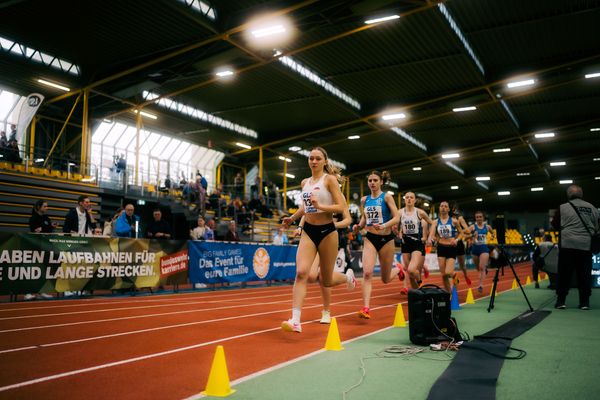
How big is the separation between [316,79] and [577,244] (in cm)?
1734

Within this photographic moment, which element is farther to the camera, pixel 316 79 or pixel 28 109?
pixel 316 79

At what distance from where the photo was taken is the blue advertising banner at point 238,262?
13.9 metres

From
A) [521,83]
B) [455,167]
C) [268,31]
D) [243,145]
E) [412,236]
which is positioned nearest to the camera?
[412,236]

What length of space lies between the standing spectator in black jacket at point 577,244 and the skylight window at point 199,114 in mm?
21079

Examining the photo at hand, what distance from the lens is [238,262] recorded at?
15.2 meters

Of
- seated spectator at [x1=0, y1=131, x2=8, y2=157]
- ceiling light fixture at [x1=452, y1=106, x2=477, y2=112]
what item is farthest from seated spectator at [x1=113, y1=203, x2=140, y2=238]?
ceiling light fixture at [x1=452, y1=106, x2=477, y2=112]

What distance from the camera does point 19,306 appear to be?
9297 mm

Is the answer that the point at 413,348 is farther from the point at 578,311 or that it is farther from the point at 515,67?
the point at 515,67

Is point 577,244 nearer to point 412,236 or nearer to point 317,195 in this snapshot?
point 412,236

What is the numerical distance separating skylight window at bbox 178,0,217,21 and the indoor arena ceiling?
0.22 feet

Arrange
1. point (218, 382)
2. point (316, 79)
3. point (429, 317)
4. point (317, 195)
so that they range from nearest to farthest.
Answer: point (218, 382) < point (429, 317) < point (317, 195) < point (316, 79)

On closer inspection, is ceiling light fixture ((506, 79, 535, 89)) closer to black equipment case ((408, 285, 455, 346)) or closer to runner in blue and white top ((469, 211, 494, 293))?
runner in blue and white top ((469, 211, 494, 293))

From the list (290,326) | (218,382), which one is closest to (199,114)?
(290,326)

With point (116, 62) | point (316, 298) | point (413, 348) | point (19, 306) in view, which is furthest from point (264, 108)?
point (413, 348)
